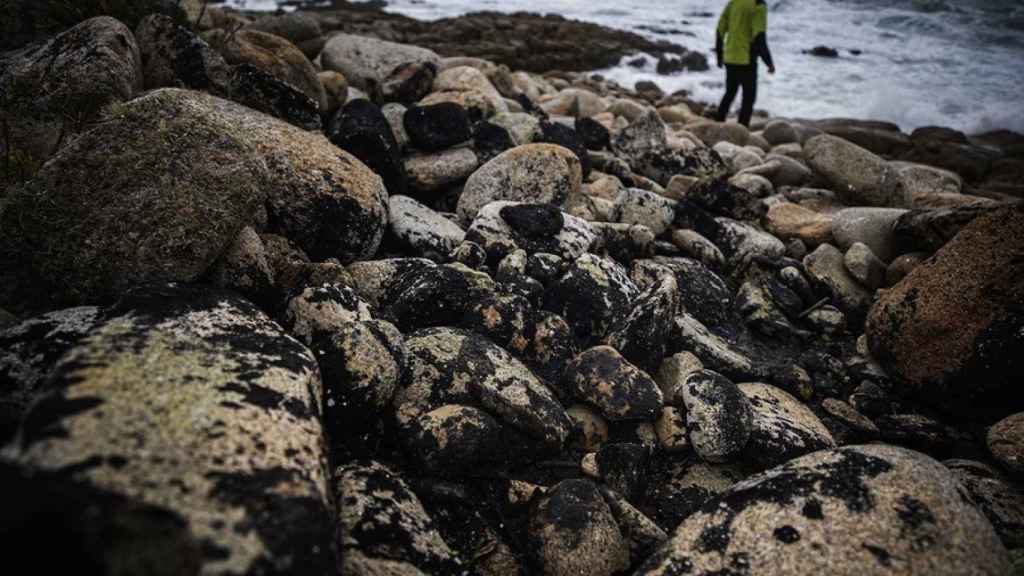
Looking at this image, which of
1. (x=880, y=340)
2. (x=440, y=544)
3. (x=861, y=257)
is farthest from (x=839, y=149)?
(x=440, y=544)

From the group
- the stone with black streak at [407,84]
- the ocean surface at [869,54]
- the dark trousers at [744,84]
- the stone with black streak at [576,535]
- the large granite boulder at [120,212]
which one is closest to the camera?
the stone with black streak at [576,535]

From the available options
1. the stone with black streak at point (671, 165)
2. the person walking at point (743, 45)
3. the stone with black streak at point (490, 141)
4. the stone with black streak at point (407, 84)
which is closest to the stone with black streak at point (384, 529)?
the stone with black streak at point (490, 141)

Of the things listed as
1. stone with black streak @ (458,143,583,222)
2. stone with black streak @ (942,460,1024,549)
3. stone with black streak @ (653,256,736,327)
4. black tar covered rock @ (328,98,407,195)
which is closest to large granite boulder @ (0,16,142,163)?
black tar covered rock @ (328,98,407,195)

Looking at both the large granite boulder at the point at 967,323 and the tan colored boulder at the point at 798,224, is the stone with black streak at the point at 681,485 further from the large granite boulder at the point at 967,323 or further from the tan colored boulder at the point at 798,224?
the tan colored boulder at the point at 798,224

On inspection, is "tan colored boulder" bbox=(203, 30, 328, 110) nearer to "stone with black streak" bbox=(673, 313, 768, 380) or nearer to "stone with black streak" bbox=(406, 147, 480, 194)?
"stone with black streak" bbox=(406, 147, 480, 194)

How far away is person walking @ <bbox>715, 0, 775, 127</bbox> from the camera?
9.37m

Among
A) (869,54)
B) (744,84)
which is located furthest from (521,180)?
(869,54)

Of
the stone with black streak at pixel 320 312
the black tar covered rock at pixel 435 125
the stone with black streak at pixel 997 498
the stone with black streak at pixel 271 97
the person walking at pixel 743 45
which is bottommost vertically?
the stone with black streak at pixel 997 498

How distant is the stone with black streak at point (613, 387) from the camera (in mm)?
2533

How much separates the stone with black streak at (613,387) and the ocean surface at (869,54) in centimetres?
1627

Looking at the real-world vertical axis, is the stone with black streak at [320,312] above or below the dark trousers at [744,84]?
below

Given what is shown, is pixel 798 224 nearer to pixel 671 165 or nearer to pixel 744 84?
pixel 671 165

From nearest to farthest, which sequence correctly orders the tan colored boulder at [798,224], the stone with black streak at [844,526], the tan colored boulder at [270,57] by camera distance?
the stone with black streak at [844,526] < the tan colored boulder at [270,57] < the tan colored boulder at [798,224]

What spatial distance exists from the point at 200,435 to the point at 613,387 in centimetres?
187
